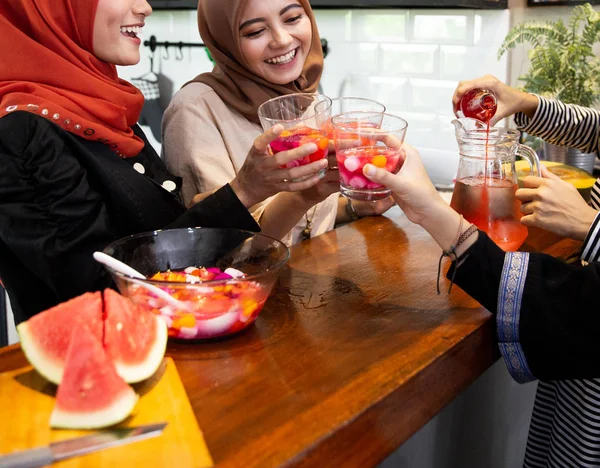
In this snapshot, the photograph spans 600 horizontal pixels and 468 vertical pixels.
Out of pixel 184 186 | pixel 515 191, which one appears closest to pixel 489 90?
pixel 515 191

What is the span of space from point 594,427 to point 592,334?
43 centimetres

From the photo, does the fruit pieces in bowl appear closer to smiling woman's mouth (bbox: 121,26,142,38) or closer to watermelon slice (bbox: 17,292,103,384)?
watermelon slice (bbox: 17,292,103,384)

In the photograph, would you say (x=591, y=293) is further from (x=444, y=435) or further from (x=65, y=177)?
(x=65, y=177)

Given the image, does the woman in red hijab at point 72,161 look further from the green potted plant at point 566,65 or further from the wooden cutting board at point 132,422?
the green potted plant at point 566,65

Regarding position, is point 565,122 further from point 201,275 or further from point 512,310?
point 201,275

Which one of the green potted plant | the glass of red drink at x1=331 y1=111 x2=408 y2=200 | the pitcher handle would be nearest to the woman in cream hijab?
the glass of red drink at x1=331 y1=111 x2=408 y2=200

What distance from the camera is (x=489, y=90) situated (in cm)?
196

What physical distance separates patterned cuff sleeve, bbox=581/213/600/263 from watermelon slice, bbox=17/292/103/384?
100 cm

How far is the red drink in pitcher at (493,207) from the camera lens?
145 cm

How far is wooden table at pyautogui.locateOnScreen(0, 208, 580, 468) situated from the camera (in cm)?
90

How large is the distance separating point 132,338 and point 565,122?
163 centimetres

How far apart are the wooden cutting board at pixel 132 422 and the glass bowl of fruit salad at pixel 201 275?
0.12m

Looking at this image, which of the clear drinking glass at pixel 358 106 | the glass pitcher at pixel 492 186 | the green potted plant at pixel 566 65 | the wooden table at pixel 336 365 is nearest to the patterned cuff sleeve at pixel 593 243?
the glass pitcher at pixel 492 186

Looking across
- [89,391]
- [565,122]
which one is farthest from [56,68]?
[565,122]
